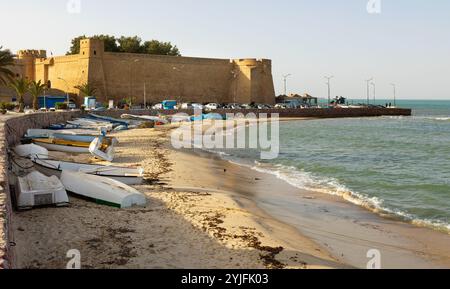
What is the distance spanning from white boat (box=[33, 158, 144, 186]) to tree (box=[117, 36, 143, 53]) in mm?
60375

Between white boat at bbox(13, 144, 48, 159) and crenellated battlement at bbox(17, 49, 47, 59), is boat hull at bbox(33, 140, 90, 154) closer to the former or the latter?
white boat at bbox(13, 144, 48, 159)

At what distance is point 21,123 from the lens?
870 inches

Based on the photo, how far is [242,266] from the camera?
265 inches

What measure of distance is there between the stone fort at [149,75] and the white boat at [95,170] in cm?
4314

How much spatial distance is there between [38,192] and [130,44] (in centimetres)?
6505

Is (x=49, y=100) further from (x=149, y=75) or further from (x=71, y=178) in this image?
(x=71, y=178)

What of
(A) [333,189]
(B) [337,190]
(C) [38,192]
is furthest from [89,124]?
(C) [38,192]

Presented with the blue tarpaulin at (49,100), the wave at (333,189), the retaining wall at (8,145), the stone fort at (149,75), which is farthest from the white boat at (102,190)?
the stone fort at (149,75)

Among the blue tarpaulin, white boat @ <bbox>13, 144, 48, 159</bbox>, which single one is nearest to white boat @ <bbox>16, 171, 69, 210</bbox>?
white boat @ <bbox>13, 144, 48, 159</bbox>

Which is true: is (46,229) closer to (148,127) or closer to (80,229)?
(80,229)

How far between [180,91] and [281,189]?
50.7 meters

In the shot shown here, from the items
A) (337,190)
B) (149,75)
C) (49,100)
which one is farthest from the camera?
(149,75)

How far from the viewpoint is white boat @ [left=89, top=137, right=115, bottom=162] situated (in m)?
17.2
